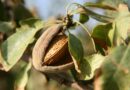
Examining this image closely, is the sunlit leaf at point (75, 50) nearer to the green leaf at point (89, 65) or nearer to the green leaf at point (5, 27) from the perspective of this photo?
the green leaf at point (89, 65)

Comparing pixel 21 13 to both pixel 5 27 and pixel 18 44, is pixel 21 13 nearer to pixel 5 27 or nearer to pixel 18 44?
pixel 5 27

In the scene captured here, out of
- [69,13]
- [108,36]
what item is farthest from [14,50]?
[108,36]

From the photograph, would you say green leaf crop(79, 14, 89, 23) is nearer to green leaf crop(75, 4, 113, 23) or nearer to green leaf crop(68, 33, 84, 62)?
green leaf crop(75, 4, 113, 23)

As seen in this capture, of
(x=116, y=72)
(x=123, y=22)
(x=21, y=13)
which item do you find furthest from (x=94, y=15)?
(x=21, y=13)

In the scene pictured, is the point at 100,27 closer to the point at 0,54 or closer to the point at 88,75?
the point at 88,75

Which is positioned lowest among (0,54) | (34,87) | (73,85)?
(34,87)

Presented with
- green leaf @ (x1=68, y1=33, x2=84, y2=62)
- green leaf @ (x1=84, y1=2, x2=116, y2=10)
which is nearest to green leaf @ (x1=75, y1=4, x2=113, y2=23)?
green leaf @ (x1=84, y1=2, x2=116, y2=10)

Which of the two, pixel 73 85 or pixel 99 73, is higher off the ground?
pixel 99 73
